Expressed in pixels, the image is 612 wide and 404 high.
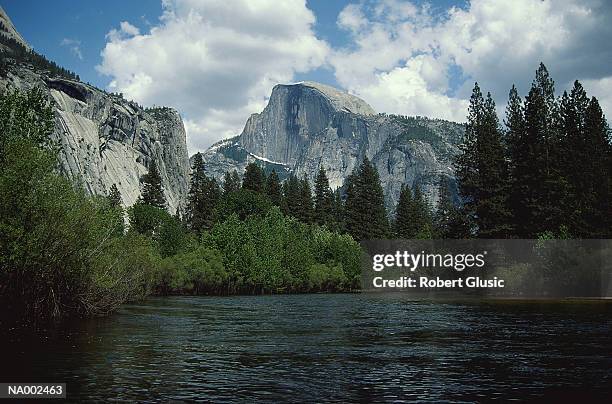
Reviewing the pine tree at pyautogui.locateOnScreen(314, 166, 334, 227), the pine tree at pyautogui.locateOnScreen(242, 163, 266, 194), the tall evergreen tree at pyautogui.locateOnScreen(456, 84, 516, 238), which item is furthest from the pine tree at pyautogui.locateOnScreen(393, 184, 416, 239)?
the tall evergreen tree at pyautogui.locateOnScreen(456, 84, 516, 238)

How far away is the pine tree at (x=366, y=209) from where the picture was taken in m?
128

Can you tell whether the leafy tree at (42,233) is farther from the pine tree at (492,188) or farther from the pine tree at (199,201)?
the pine tree at (199,201)

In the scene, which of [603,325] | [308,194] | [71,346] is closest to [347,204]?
[308,194]

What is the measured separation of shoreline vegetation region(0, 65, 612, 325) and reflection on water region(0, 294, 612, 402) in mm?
4202

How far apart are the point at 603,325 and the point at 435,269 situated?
2582 inches

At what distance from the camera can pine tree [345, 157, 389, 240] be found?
127744 mm

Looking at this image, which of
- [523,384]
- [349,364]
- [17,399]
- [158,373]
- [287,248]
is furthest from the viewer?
[287,248]

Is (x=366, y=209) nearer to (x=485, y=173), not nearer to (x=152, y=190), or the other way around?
(x=152, y=190)

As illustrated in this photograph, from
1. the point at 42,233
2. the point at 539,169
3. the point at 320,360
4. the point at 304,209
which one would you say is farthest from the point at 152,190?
the point at 320,360

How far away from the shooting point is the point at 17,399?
45.5 feet

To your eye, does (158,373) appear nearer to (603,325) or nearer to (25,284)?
(25,284)

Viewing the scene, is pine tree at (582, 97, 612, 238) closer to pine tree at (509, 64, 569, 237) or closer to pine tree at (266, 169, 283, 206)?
pine tree at (509, 64, 569, 237)

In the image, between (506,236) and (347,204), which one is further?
(347,204)

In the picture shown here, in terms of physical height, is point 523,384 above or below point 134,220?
below
